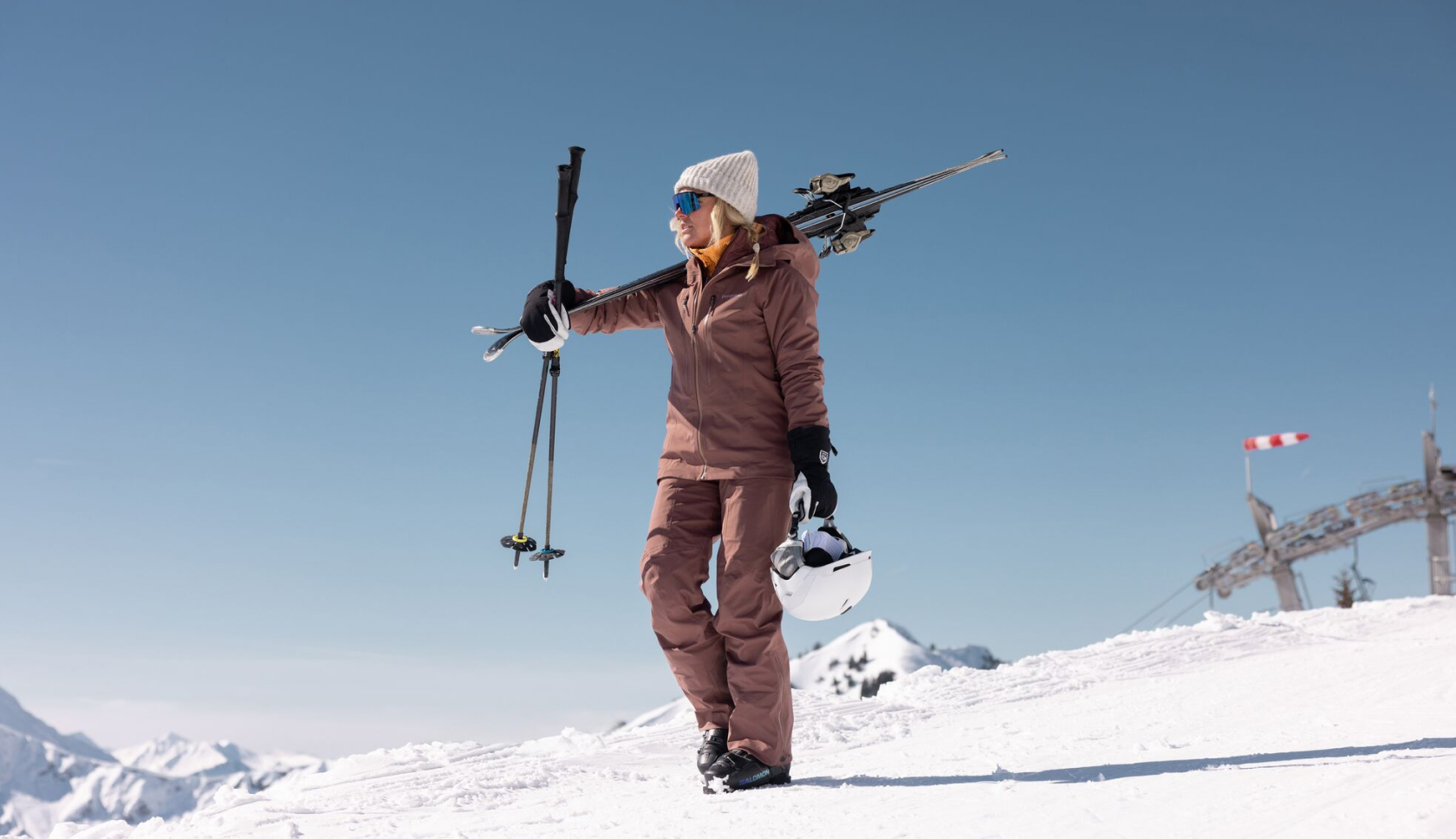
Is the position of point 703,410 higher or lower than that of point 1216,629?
higher

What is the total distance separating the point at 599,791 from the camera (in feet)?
13.0

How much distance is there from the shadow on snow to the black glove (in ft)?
3.17

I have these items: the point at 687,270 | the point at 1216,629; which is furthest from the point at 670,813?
the point at 1216,629

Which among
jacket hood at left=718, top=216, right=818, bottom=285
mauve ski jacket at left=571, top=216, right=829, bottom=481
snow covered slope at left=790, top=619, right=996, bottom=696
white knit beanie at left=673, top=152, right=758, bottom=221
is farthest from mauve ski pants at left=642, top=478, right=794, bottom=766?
snow covered slope at left=790, top=619, right=996, bottom=696

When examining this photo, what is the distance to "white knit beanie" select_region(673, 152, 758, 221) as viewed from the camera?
4242mm

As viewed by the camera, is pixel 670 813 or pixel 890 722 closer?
pixel 670 813

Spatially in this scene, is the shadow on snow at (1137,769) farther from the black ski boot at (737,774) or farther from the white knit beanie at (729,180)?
the white knit beanie at (729,180)

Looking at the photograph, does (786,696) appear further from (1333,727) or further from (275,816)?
(1333,727)

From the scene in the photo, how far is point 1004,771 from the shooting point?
369cm

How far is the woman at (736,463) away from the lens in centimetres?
384

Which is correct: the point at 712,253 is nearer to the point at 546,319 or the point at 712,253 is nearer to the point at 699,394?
the point at 699,394

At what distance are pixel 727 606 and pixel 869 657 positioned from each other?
215 feet

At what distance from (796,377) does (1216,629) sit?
20.3 ft

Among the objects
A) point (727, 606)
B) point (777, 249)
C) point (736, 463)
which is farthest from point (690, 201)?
point (727, 606)
